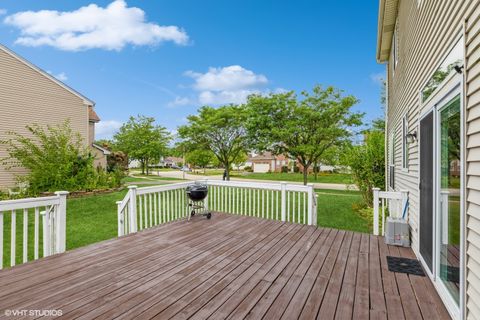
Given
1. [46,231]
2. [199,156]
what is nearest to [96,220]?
[46,231]

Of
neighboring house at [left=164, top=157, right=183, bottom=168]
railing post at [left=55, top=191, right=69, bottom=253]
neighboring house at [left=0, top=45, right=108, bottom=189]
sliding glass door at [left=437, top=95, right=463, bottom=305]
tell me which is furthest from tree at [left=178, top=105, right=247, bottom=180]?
neighboring house at [left=164, top=157, right=183, bottom=168]

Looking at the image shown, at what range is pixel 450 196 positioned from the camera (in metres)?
2.20

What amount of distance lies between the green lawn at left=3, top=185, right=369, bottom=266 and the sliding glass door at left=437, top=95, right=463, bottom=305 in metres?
4.17

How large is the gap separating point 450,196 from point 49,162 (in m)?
13.0

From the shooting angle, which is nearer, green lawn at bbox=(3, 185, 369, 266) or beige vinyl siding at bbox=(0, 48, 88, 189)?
green lawn at bbox=(3, 185, 369, 266)

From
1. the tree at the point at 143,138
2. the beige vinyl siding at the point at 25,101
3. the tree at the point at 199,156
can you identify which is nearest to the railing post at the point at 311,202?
the beige vinyl siding at the point at 25,101

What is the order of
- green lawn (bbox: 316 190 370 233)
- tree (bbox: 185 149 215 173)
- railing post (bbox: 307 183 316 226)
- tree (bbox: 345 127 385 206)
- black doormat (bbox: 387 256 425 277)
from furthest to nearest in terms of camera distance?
tree (bbox: 185 149 215 173) → tree (bbox: 345 127 385 206) → green lawn (bbox: 316 190 370 233) → railing post (bbox: 307 183 316 226) → black doormat (bbox: 387 256 425 277)

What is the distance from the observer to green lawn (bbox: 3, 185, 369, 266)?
5611mm

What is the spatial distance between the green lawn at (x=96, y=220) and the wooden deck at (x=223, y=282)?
8.08 feet

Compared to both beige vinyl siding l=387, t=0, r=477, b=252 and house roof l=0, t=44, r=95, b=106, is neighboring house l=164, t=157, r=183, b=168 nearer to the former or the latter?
house roof l=0, t=44, r=95, b=106

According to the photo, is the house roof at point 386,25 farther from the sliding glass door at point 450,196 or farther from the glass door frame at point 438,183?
the sliding glass door at point 450,196

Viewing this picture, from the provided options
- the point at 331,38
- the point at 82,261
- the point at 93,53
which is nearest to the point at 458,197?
the point at 82,261

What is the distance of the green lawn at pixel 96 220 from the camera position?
561cm

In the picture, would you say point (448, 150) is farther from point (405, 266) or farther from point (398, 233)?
point (398, 233)
